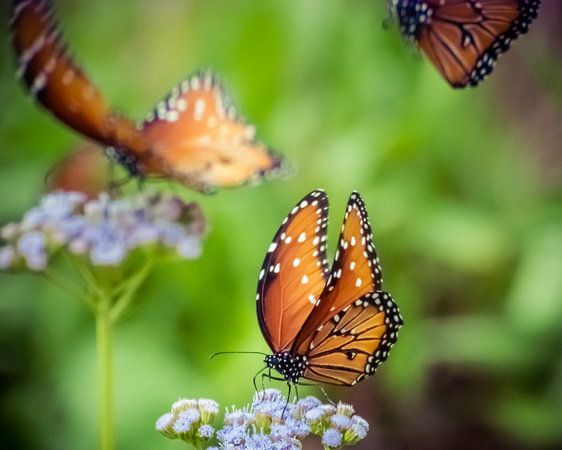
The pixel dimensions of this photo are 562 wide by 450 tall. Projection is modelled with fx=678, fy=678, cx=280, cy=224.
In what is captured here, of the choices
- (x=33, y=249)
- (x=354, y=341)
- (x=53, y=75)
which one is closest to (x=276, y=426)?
(x=354, y=341)

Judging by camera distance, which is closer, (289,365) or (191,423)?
(191,423)

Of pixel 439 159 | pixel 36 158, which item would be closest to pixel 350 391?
pixel 439 159

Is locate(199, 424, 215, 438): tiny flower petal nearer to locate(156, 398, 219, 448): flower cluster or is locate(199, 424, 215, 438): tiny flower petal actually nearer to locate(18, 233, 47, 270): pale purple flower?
locate(156, 398, 219, 448): flower cluster

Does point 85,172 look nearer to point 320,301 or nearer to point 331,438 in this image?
point 320,301

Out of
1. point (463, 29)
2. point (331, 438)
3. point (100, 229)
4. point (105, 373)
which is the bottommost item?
point (331, 438)

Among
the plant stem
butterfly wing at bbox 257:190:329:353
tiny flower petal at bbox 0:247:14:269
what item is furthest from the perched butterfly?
tiny flower petal at bbox 0:247:14:269

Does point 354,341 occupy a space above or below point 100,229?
below

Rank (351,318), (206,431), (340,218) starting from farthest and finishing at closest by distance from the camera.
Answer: (340,218)
(351,318)
(206,431)

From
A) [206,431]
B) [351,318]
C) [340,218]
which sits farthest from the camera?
[340,218]
